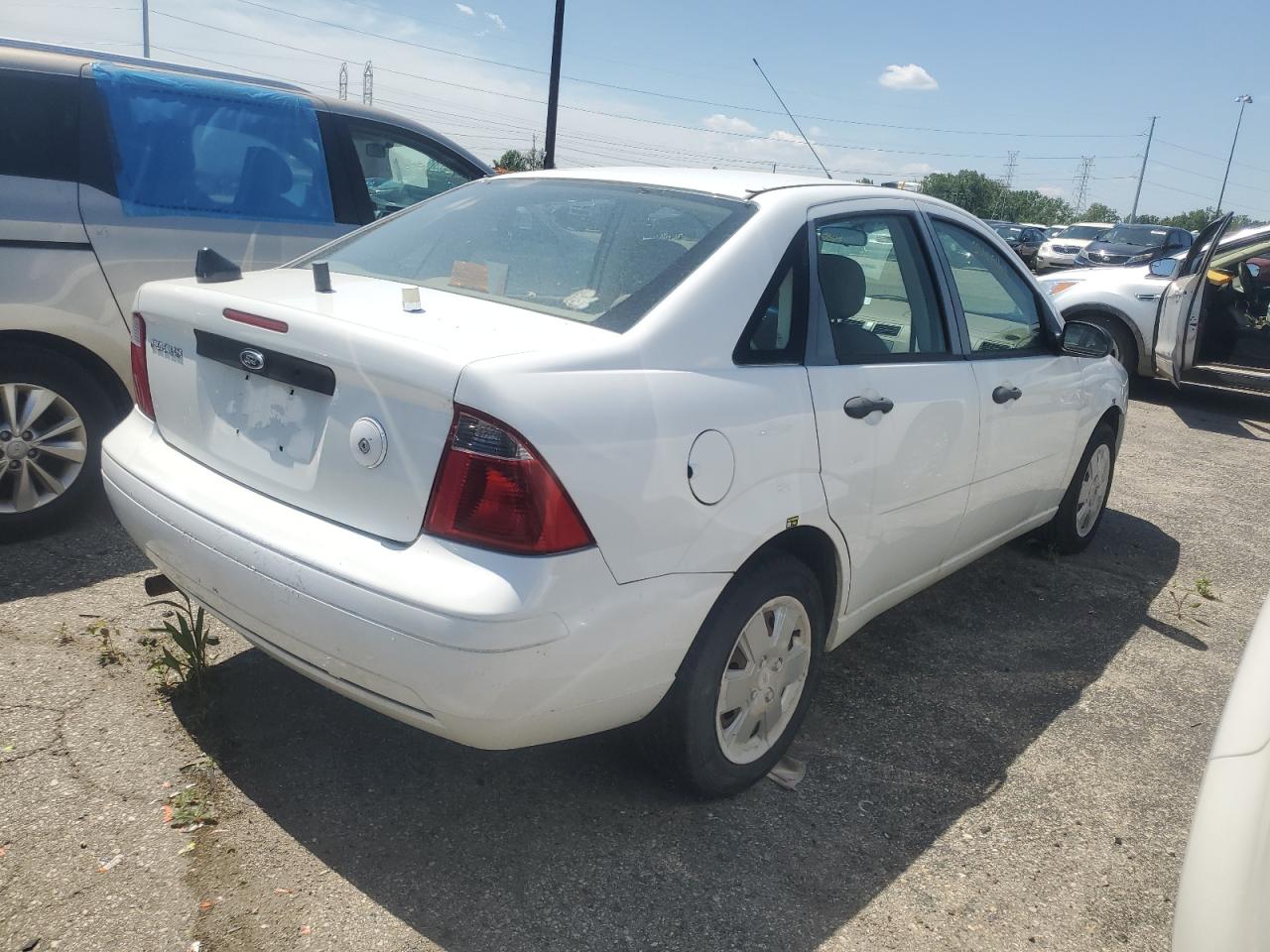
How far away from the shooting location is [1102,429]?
483cm

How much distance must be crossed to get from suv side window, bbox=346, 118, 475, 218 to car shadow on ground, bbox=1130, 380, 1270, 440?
6809 mm

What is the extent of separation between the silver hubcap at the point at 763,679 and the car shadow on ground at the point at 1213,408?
7366mm

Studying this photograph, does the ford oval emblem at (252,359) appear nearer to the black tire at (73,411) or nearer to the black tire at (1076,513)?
the black tire at (73,411)

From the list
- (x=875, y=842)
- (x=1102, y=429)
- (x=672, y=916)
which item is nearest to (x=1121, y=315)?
(x=1102, y=429)

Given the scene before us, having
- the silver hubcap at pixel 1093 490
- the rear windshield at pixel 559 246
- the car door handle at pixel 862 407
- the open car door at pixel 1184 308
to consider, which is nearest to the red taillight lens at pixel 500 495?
the rear windshield at pixel 559 246

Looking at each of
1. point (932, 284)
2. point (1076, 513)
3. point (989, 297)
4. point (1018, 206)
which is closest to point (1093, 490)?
point (1076, 513)

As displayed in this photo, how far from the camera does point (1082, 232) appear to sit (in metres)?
27.2

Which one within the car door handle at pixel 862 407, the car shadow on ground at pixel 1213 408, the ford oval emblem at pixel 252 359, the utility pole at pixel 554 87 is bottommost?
the car shadow on ground at pixel 1213 408

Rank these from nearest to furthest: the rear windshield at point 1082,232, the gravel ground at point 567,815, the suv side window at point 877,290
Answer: the gravel ground at point 567,815 → the suv side window at point 877,290 → the rear windshield at point 1082,232

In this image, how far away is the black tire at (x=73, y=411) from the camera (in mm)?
3988

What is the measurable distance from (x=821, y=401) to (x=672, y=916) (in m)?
1.35

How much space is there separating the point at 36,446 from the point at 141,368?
1527mm

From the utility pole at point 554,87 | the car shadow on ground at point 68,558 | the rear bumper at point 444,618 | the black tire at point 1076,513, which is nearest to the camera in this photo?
the rear bumper at point 444,618

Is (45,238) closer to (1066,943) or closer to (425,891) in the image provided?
(425,891)
